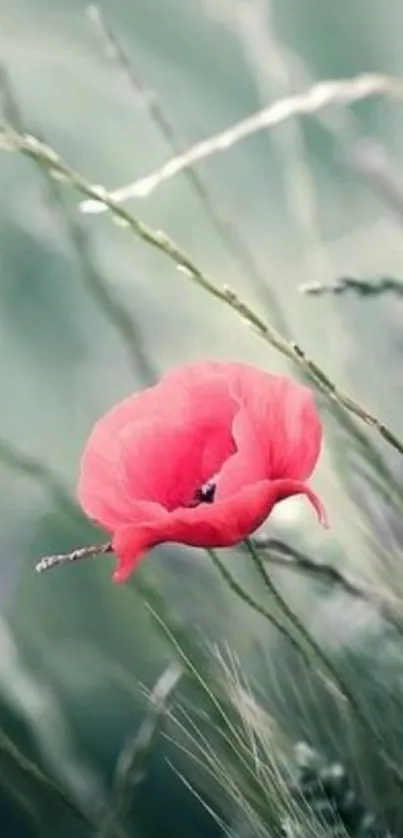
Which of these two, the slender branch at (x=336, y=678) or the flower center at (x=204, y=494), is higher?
the flower center at (x=204, y=494)

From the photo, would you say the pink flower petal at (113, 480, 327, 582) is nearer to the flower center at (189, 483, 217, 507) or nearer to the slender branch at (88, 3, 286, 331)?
the flower center at (189, 483, 217, 507)

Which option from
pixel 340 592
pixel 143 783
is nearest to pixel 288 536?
pixel 340 592

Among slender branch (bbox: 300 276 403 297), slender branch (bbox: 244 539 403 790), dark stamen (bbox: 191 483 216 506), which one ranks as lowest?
slender branch (bbox: 244 539 403 790)

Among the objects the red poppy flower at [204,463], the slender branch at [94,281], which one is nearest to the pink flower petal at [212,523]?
the red poppy flower at [204,463]

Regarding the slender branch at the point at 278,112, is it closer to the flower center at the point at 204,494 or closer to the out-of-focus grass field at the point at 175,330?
the out-of-focus grass field at the point at 175,330

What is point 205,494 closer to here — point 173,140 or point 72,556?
point 72,556

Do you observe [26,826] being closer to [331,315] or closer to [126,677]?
[126,677]

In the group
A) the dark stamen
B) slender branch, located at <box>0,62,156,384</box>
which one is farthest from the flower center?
slender branch, located at <box>0,62,156,384</box>

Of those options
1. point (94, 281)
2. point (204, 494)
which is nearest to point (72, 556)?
point (204, 494)
